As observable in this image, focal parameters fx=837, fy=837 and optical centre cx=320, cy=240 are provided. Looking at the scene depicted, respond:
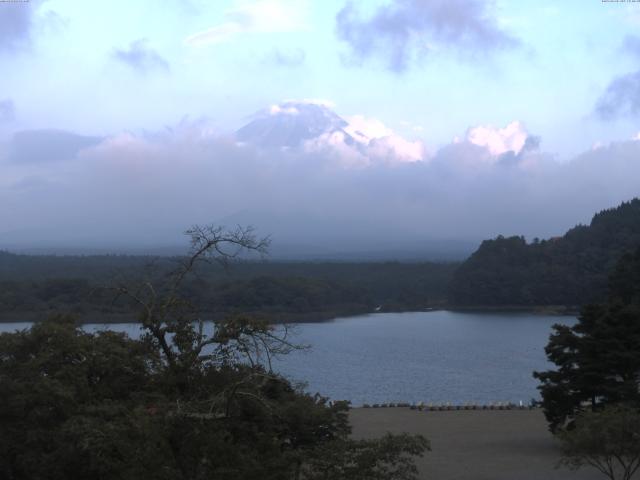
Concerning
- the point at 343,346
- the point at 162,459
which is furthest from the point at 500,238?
the point at 162,459

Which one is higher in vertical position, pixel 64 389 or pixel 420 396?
pixel 64 389

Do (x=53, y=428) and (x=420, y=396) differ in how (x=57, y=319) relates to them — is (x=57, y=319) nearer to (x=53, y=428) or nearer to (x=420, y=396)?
(x=53, y=428)

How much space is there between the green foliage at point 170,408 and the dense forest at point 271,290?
18.8m

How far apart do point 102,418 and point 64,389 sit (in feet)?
3.41

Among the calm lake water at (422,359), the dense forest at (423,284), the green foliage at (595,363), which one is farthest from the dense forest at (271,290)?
the green foliage at (595,363)

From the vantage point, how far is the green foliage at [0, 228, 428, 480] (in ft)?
18.4

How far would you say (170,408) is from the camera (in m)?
5.85

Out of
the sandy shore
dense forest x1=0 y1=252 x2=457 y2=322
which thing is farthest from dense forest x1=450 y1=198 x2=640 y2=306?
the sandy shore

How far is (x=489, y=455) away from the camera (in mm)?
11703

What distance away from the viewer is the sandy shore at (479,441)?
1052 cm

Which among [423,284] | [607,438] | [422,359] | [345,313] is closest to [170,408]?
[607,438]

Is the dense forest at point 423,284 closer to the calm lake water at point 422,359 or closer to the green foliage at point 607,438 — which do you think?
the calm lake water at point 422,359

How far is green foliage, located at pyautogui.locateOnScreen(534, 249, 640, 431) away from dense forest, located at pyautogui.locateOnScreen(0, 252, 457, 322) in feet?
54.8

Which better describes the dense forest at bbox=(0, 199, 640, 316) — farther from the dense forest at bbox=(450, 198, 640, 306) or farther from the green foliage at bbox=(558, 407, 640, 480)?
the green foliage at bbox=(558, 407, 640, 480)
